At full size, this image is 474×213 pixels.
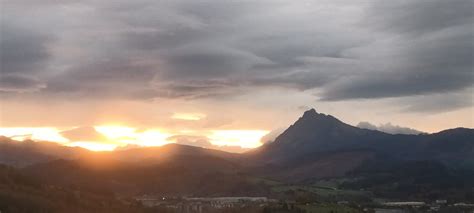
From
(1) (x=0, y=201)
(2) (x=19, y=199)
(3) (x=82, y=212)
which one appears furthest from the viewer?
(3) (x=82, y=212)

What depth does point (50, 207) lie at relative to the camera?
185000mm

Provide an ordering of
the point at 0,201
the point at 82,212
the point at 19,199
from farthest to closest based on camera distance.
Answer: the point at 82,212
the point at 19,199
the point at 0,201

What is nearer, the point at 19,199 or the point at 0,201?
the point at 0,201

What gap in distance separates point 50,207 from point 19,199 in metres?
12.4

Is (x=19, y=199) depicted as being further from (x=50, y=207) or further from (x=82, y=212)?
(x=82, y=212)

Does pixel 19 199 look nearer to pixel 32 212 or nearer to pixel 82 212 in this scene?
pixel 32 212

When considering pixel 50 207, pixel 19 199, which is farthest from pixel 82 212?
pixel 19 199

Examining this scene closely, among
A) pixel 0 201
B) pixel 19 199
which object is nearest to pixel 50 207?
pixel 19 199

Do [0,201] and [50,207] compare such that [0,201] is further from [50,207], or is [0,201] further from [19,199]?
[50,207]

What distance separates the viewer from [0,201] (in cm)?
16200

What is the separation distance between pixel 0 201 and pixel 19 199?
500 inches

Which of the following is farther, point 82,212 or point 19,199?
point 82,212

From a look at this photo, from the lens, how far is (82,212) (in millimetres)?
197375

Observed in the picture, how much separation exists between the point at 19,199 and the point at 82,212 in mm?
26763
